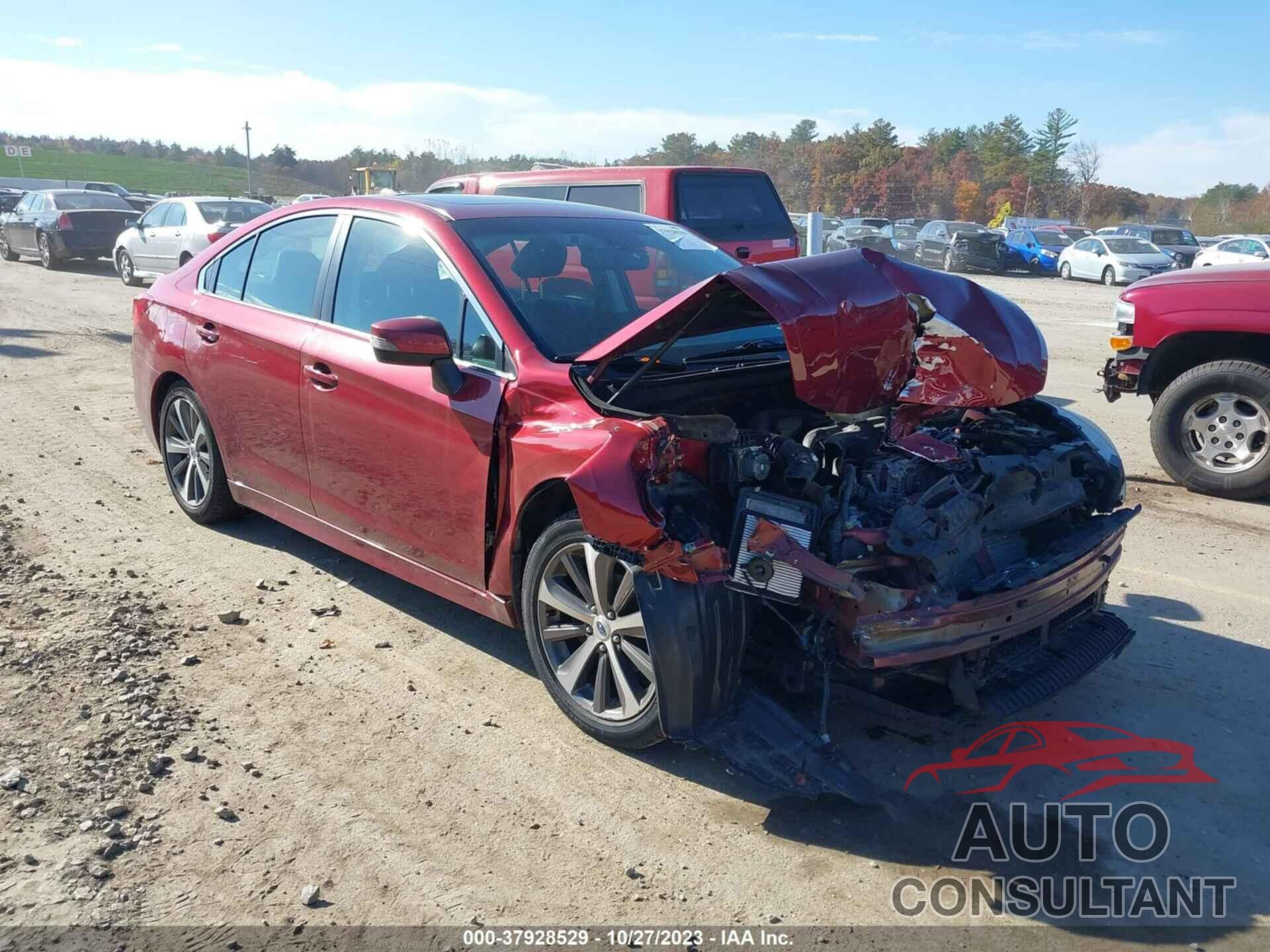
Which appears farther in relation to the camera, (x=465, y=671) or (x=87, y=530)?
(x=87, y=530)

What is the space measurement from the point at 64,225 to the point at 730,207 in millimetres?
17292

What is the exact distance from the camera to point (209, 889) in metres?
2.94

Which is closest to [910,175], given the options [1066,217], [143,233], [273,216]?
[1066,217]

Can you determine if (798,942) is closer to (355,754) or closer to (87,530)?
(355,754)

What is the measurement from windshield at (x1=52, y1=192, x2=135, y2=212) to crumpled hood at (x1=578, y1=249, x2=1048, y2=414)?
75.0ft

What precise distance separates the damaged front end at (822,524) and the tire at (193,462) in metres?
2.89

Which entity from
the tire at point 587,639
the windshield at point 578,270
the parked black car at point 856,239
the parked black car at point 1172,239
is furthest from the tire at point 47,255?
the parked black car at point 1172,239

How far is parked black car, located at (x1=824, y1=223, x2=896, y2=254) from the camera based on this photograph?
2435 centimetres

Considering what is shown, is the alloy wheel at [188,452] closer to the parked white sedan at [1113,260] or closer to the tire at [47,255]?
the tire at [47,255]

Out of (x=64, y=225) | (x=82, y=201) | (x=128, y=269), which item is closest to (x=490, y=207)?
(x=128, y=269)

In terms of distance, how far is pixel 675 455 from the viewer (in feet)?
11.2

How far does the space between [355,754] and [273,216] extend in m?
3.01

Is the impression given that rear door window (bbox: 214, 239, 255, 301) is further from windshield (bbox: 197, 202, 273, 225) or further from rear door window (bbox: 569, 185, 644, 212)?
windshield (bbox: 197, 202, 273, 225)

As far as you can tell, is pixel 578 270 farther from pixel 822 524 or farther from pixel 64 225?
pixel 64 225
